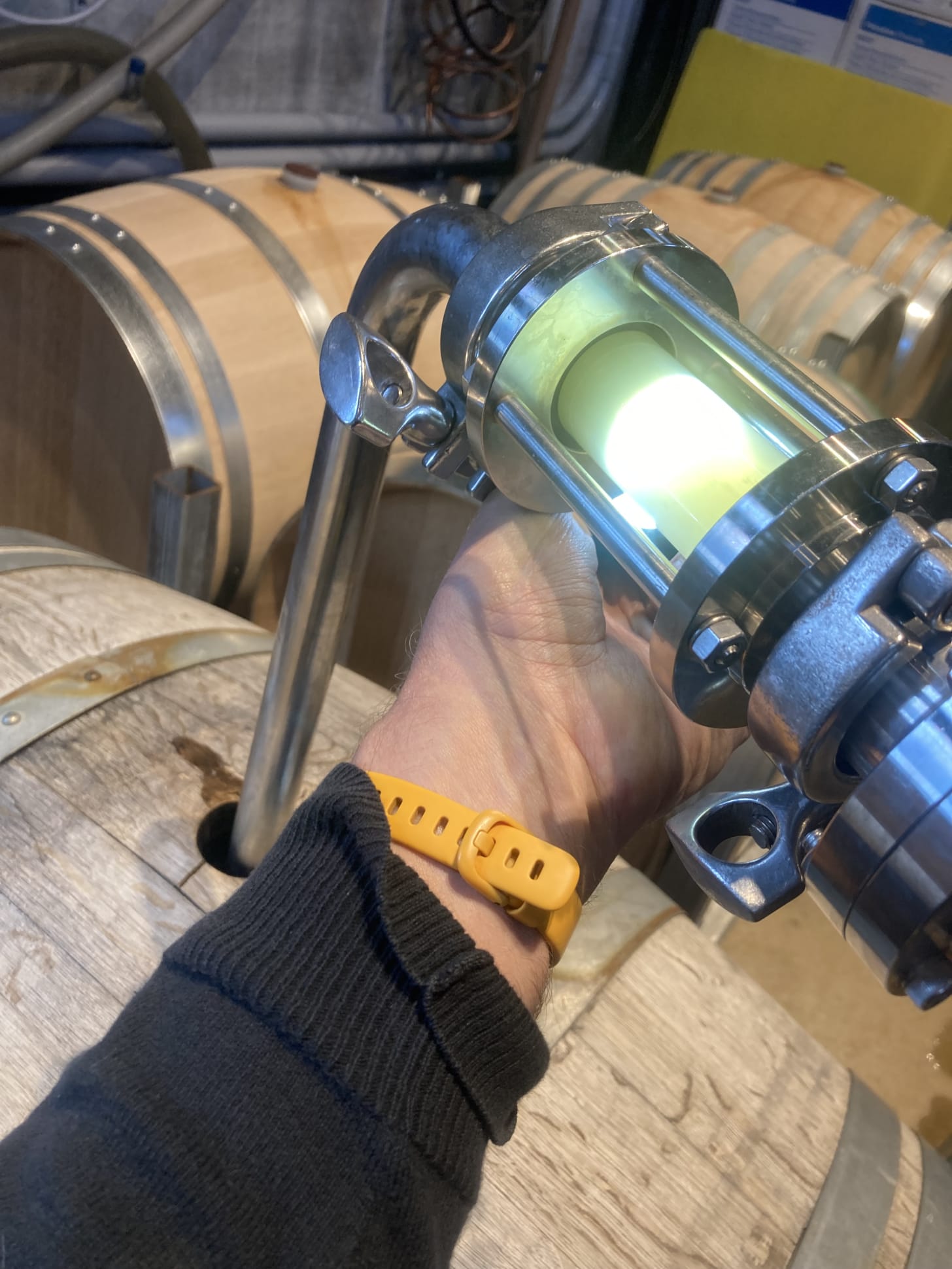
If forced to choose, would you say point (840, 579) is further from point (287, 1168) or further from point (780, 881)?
point (287, 1168)

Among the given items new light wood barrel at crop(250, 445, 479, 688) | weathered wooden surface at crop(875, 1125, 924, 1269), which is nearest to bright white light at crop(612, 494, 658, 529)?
weathered wooden surface at crop(875, 1125, 924, 1269)

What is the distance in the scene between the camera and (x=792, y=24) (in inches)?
99.3

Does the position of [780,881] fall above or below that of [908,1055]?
above

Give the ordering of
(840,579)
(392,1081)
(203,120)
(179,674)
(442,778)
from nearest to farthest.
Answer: (840,579)
(392,1081)
(442,778)
(179,674)
(203,120)

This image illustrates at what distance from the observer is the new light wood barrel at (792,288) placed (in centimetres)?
161

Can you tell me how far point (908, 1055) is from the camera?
1.80 metres

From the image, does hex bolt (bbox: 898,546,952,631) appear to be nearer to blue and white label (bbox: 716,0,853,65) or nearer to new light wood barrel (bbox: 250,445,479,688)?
new light wood barrel (bbox: 250,445,479,688)

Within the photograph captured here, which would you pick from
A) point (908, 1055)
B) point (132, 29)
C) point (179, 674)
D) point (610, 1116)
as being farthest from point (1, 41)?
point (908, 1055)

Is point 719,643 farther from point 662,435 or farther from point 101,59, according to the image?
point 101,59

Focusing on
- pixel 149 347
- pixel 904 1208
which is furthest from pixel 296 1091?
pixel 149 347

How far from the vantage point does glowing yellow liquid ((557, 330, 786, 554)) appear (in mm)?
463

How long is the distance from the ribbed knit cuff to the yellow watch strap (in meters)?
0.03

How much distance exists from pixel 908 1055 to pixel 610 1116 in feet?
4.48

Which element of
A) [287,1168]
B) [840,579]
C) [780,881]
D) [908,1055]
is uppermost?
[840,579]
